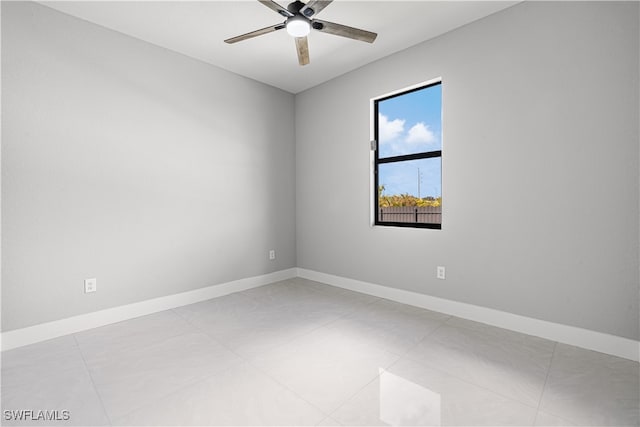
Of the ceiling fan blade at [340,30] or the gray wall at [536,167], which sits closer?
the gray wall at [536,167]

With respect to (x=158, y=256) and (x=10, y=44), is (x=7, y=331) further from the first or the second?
(x=10, y=44)

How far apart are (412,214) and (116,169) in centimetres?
292

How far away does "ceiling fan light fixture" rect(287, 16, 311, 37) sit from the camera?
207 centimetres

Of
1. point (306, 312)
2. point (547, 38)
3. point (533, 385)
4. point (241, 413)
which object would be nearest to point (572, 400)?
point (533, 385)

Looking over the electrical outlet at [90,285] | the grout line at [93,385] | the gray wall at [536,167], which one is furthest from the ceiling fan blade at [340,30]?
the electrical outlet at [90,285]

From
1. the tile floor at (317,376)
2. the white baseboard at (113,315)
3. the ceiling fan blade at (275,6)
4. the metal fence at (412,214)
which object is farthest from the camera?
the metal fence at (412,214)

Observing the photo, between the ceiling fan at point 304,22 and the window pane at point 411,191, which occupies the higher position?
the ceiling fan at point 304,22

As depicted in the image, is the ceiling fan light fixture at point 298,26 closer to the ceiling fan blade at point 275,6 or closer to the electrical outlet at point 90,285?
the ceiling fan blade at point 275,6

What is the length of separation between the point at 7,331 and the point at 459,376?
124 inches

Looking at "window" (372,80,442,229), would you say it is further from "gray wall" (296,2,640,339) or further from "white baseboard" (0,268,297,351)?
"white baseboard" (0,268,297,351)

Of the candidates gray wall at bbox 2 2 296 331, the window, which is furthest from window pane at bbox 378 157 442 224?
gray wall at bbox 2 2 296 331

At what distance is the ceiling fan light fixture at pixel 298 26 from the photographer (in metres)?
2.07

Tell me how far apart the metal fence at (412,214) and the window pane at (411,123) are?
23.6 inches

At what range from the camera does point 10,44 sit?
7.28ft
